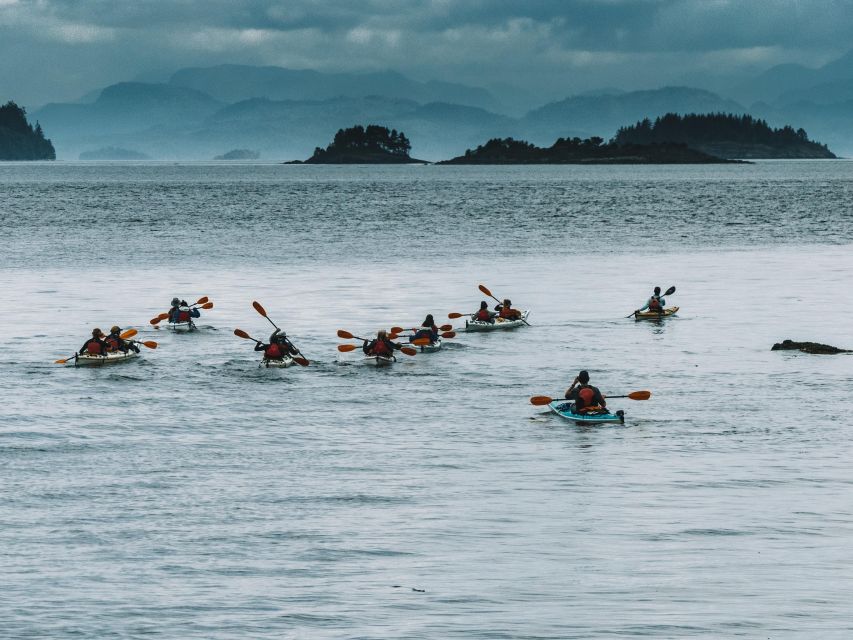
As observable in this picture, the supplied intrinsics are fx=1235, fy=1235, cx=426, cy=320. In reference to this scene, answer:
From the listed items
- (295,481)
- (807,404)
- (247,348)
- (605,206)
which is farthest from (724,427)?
(605,206)

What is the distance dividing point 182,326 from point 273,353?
12132 millimetres

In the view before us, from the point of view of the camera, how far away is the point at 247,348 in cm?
5384

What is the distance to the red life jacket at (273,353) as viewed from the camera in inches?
1892

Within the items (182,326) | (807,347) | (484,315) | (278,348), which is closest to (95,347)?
(278,348)

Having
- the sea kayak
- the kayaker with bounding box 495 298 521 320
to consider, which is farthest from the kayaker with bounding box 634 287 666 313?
the sea kayak

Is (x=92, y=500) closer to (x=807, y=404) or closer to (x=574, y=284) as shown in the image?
(x=807, y=404)

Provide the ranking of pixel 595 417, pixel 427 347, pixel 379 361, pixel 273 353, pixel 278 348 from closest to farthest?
pixel 595 417, pixel 273 353, pixel 278 348, pixel 379 361, pixel 427 347

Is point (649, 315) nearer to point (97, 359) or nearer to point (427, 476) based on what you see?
point (97, 359)

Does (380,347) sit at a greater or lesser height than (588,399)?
greater

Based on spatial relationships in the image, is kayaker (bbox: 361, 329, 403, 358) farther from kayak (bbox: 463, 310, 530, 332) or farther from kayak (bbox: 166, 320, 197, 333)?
kayak (bbox: 166, 320, 197, 333)

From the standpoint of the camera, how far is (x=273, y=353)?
4806 cm

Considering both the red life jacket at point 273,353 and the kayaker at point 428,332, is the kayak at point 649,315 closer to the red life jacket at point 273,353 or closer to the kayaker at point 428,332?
the kayaker at point 428,332

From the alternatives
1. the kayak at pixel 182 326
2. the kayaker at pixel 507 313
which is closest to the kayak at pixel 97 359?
the kayak at pixel 182 326

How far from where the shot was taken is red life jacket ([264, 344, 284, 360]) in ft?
158
